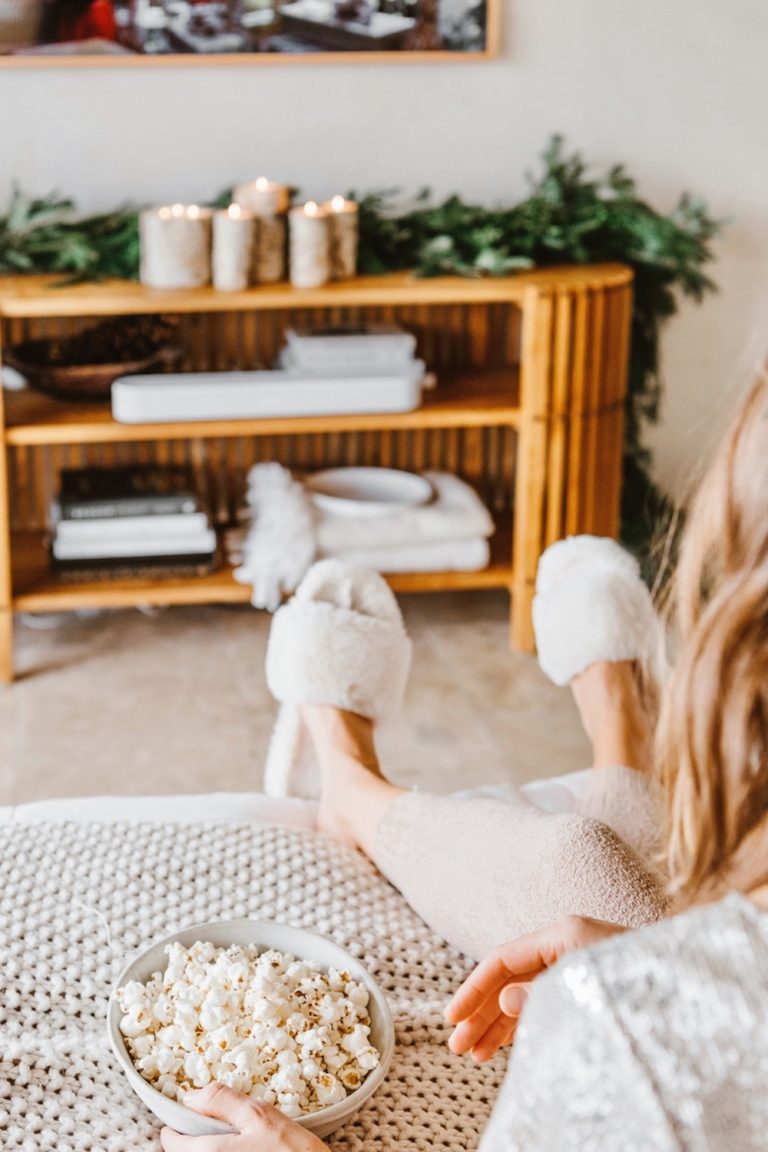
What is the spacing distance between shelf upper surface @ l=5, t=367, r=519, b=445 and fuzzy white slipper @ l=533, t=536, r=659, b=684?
832 millimetres

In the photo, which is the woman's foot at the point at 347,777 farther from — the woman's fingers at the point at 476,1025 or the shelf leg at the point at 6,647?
the shelf leg at the point at 6,647

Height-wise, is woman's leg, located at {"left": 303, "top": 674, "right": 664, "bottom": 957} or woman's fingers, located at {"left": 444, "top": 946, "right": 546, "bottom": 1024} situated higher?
woman's fingers, located at {"left": 444, "top": 946, "right": 546, "bottom": 1024}

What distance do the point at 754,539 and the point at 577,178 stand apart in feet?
7.51

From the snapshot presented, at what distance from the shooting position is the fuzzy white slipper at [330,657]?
1745 millimetres

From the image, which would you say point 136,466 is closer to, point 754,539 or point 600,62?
point 600,62

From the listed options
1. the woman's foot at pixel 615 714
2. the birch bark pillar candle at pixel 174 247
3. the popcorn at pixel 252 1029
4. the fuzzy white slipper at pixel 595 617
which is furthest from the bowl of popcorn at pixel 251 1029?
the birch bark pillar candle at pixel 174 247

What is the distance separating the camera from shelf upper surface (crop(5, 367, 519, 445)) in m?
2.58

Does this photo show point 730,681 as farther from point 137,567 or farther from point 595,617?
point 137,567

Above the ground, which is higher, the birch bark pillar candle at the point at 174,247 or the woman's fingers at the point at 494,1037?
the birch bark pillar candle at the point at 174,247

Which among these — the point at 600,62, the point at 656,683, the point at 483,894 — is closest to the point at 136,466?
the point at 600,62

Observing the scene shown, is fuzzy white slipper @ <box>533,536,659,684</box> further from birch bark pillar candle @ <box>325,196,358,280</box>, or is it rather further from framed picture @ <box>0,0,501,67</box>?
framed picture @ <box>0,0,501,67</box>

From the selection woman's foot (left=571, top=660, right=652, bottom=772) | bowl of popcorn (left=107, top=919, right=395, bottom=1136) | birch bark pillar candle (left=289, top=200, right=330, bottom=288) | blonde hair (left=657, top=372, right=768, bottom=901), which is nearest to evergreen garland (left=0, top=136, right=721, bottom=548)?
birch bark pillar candle (left=289, top=200, right=330, bottom=288)

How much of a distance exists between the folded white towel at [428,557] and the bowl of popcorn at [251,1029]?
1.56m

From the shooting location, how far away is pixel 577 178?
9.39 feet
